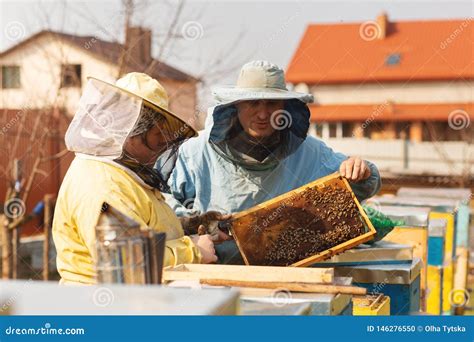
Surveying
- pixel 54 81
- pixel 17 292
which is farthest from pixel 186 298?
pixel 54 81

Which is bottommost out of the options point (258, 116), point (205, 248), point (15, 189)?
point (205, 248)

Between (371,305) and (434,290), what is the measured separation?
115 inches

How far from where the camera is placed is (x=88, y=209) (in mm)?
2598

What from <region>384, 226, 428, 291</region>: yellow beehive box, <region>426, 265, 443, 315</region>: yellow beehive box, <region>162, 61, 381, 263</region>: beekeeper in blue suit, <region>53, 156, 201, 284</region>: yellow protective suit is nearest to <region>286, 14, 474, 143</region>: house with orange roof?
<region>426, 265, 443, 315</region>: yellow beehive box

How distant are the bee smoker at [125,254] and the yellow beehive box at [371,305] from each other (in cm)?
113

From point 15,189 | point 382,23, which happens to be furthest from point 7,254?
point 382,23

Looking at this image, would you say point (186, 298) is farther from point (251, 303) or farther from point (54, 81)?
point (54, 81)

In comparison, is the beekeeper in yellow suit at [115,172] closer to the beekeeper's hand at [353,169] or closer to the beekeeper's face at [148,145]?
the beekeeper's face at [148,145]

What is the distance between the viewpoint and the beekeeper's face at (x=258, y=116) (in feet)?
13.3

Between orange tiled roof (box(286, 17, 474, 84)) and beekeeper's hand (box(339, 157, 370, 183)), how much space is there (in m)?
20.6

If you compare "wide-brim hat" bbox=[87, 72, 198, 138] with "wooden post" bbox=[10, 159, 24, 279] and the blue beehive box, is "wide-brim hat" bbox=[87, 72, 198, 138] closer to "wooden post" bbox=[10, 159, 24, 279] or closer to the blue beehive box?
the blue beehive box

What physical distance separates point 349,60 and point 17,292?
985 inches

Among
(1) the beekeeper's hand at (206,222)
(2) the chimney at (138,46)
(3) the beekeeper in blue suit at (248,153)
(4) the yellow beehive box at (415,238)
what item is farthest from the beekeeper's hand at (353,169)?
(2) the chimney at (138,46)

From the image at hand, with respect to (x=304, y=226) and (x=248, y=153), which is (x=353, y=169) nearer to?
(x=304, y=226)
